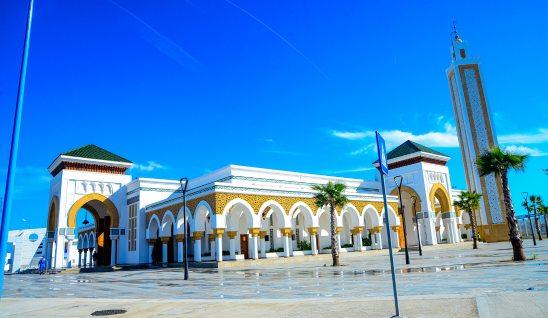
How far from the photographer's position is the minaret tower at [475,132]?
49.0 m

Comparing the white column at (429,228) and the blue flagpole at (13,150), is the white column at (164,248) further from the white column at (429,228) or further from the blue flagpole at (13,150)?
the white column at (429,228)

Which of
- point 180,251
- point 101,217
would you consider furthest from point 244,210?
point 101,217

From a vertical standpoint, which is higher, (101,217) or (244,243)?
(101,217)

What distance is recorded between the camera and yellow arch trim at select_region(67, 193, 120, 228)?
35.9 meters

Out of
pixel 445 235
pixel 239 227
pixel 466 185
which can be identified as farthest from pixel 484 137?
pixel 239 227

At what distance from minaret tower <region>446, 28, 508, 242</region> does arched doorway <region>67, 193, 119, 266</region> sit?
4299 cm

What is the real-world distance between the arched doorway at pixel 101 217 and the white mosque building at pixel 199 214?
90 mm

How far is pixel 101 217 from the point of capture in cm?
4147

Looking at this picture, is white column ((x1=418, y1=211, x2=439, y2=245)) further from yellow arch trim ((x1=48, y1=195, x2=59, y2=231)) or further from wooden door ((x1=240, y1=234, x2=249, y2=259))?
yellow arch trim ((x1=48, y1=195, x2=59, y2=231))

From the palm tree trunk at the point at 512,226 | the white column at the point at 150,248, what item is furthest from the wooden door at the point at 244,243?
the palm tree trunk at the point at 512,226

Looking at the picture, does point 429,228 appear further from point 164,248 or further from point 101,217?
point 101,217

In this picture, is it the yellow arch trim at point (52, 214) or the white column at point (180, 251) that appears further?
the yellow arch trim at point (52, 214)

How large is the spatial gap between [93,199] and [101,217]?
4.33m

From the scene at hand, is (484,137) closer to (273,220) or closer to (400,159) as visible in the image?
(400,159)
